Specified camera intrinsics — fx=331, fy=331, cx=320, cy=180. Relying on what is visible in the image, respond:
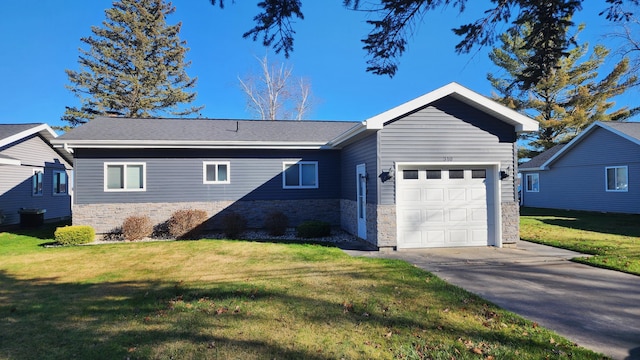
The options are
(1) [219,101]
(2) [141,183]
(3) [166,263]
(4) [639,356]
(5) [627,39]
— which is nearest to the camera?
(4) [639,356]

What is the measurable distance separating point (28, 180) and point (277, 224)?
1334cm

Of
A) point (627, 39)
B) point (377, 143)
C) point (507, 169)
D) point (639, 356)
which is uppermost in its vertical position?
point (627, 39)

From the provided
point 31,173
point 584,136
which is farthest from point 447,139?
point 31,173

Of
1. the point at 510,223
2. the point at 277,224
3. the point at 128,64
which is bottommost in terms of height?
the point at 277,224

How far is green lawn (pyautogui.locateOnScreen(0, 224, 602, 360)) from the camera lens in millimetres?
→ 3643

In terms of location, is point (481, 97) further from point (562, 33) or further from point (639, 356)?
point (639, 356)

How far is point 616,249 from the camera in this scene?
29.0 feet

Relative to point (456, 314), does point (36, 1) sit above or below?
above

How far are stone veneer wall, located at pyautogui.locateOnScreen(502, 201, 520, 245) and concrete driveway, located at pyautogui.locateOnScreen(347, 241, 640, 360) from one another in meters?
0.37

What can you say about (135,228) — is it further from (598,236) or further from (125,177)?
(598,236)

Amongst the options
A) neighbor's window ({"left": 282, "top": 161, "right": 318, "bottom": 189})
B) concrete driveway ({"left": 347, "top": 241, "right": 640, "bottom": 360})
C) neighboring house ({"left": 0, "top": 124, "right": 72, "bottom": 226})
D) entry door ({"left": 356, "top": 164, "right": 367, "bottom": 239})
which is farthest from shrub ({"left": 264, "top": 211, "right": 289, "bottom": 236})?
neighboring house ({"left": 0, "top": 124, "right": 72, "bottom": 226})

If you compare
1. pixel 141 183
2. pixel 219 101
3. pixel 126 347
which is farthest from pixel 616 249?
pixel 219 101

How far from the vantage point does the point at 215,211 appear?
13055mm

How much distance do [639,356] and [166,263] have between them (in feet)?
27.3
